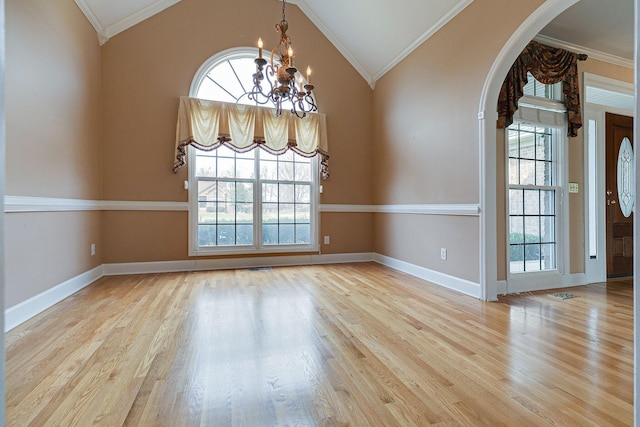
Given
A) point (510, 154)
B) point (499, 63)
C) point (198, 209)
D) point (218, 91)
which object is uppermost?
point (218, 91)

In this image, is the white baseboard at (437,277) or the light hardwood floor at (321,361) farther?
the white baseboard at (437,277)

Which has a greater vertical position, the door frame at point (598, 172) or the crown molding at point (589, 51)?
the crown molding at point (589, 51)

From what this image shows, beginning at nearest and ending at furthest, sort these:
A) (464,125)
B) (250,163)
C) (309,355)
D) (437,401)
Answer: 1. (437,401)
2. (309,355)
3. (464,125)
4. (250,163)

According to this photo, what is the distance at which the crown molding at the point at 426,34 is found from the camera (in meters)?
3.07

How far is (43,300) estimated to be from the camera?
96.4 inches

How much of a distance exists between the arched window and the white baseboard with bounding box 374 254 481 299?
1193mm

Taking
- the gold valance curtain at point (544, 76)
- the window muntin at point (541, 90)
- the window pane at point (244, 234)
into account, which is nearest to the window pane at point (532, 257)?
the gold valance curtain at point (544, 76)

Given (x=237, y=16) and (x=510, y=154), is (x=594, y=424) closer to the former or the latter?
(x=510, y=154)

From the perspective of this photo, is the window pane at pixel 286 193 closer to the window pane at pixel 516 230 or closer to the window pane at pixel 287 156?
the window pane at pixel 287 156

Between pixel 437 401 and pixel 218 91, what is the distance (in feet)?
14.1

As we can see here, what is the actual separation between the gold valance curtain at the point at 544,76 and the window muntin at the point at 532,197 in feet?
0.76

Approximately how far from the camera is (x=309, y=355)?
1.73 metres

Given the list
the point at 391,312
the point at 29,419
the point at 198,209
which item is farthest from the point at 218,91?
the point at 29,419

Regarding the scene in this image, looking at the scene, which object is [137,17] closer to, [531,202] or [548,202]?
[531,202]
